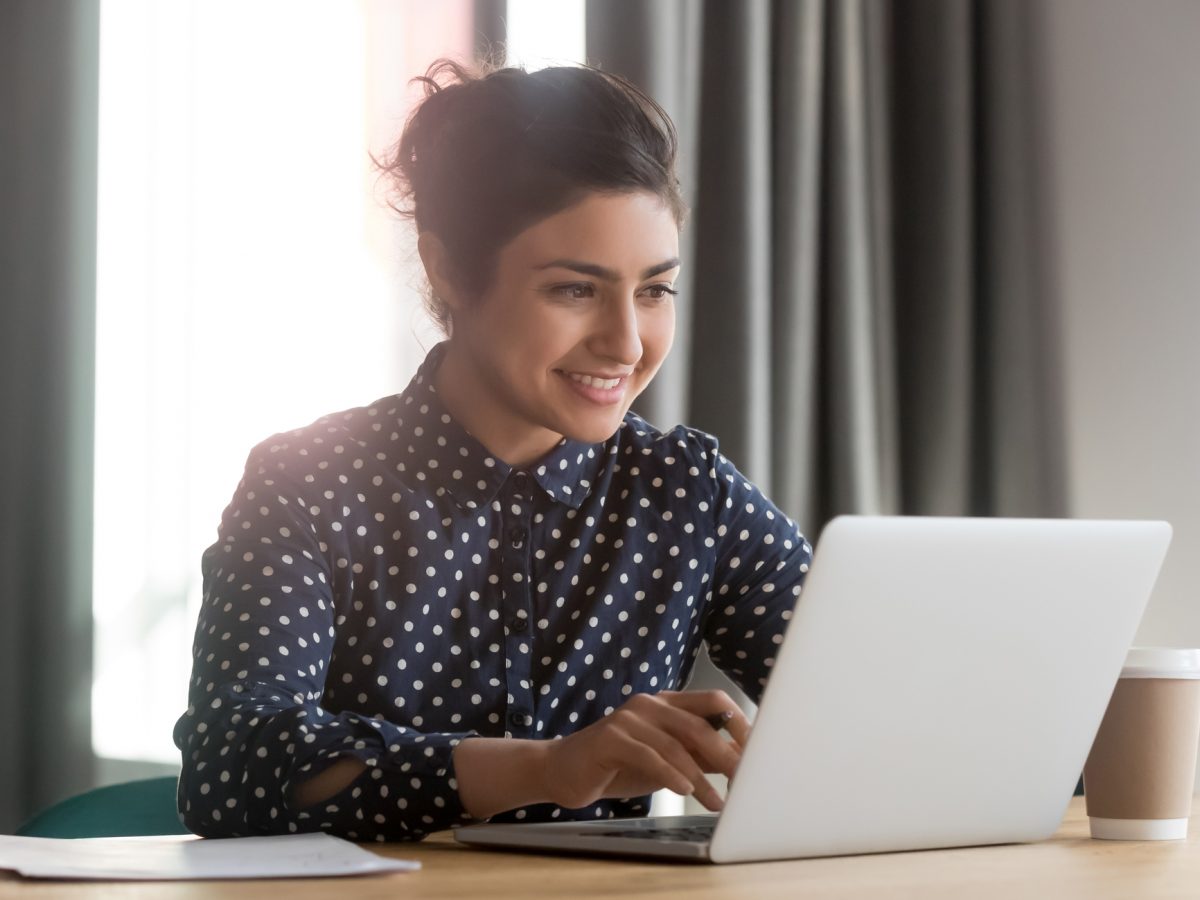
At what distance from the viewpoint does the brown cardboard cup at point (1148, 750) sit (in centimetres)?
100

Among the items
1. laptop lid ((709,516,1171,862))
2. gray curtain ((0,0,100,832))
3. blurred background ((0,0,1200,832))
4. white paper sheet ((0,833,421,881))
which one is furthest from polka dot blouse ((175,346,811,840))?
gray curtain ((0,0,100,832))

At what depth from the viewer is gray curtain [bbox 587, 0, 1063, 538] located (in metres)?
2.31

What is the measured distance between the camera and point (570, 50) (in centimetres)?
236

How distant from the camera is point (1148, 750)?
1010 millimetres

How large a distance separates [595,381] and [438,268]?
22cm

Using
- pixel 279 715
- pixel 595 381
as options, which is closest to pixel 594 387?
pixel 595 381

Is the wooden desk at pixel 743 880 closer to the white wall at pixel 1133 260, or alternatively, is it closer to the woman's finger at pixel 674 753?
the woman's finger at pixel 674 753

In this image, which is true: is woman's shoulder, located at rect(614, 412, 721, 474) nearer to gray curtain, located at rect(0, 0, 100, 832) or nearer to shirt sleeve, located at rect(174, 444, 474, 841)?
shirt sleeve, located at rect(174, 444, 474, 841)

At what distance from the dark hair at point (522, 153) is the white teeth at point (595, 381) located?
0.13 meters

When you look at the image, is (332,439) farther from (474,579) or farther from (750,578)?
(750,578)

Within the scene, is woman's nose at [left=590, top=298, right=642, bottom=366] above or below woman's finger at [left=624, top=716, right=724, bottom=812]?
above

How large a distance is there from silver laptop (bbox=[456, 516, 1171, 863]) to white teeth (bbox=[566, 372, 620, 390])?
547mm

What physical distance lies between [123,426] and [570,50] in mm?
925

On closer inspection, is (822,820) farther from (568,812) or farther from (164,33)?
(164,33)
